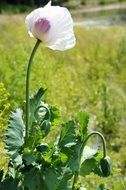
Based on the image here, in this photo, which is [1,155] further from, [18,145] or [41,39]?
[41,39]

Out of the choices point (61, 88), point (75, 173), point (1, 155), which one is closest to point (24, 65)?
point (61, 88)

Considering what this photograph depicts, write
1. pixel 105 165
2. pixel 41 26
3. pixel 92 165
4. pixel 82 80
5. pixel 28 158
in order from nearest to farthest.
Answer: pixel 41 26
pixel 28 158
pixel 105 165
pixel 92 165
pixel 82 80

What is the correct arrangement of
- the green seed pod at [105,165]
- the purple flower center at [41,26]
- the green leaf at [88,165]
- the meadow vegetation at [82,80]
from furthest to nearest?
1. the meadow vegetation at [82,80]
2. the green leaf at [88,165]
3. the green seed pod at [105,165]
4. the purple flower center at [41,26]

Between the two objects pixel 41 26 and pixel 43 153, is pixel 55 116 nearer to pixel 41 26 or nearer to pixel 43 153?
pixel 43 153

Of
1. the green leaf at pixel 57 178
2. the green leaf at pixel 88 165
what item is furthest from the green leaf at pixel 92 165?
the green leaf at pixel 57 178

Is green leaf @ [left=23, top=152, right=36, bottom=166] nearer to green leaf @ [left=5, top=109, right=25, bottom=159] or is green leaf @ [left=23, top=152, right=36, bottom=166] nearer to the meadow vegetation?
green leaf @ [left=5, top=109, right=25, bottom=159]

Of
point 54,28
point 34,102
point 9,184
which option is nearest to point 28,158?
point 9,184

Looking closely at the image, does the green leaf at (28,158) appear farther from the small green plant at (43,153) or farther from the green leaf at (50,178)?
the green leaf at (50,178)
